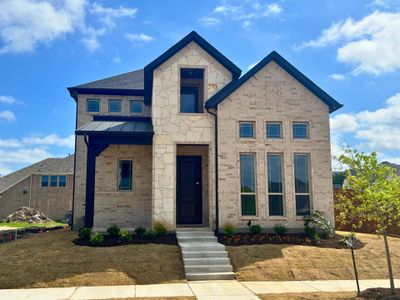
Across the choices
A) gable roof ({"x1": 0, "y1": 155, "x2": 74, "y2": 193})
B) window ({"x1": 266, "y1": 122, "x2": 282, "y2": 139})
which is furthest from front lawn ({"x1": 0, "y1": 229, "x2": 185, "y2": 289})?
gable roof ({"x1": 0, "y1": 155, "x2": 74, "y2": 193})

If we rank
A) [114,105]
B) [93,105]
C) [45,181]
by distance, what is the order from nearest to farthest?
[93,105] → [114,105] → [45,181]

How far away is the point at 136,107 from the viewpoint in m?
16.5

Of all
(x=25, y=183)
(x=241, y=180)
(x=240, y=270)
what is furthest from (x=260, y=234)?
(x=25, y=183)

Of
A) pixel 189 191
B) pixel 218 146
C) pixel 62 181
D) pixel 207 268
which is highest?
pixel 218 146

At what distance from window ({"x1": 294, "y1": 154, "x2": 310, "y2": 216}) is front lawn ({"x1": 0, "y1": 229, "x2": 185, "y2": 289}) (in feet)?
16.6

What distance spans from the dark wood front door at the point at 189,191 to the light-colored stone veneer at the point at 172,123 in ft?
4.05

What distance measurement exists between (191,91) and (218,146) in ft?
9.72

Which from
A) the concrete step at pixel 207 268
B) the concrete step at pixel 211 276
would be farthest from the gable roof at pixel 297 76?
the concrete step at pixel 211 276

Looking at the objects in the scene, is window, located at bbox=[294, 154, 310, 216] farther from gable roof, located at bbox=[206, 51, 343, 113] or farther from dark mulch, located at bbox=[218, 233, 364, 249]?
gable roof, located at bbox=[206, 51, 343, 113]

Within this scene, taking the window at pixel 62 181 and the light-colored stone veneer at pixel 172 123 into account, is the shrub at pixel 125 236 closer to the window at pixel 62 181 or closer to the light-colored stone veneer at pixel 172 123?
the light-colored stone veneer at pixel 172 123

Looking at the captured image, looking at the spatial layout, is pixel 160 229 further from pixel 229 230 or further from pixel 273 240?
pixel 273 240

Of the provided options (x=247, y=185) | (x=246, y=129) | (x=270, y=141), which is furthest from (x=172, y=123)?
(x=270, y=141)

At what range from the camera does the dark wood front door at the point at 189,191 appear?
44.2 ft

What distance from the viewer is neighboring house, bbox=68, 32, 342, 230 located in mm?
12328
